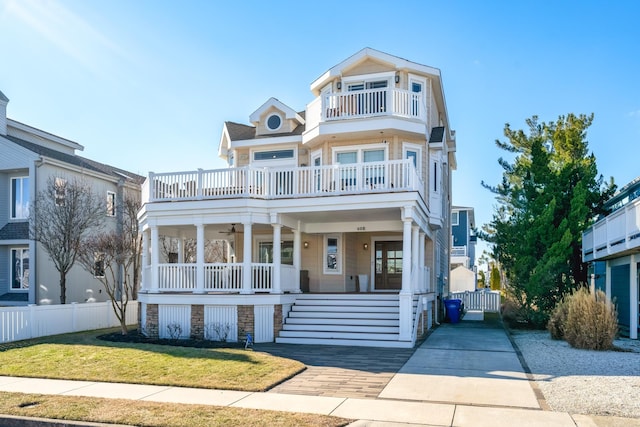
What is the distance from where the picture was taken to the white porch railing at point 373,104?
17.9 m

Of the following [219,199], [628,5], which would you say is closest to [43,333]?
[219,199]

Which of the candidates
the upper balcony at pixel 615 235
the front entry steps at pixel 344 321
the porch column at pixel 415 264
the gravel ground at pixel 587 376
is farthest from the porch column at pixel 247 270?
the upper balcony at pixel 615 235

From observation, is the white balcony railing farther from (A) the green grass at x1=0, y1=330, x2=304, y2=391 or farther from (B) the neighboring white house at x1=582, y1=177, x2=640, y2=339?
(B) the neighboring white house at x1=582, y1=177, x2=640, y2=339

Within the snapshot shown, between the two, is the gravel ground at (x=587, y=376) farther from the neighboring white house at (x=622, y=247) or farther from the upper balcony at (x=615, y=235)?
the upper balcony at (x=615, y=235)

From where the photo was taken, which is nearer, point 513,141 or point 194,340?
point 194,340

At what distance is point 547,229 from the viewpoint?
18.6m

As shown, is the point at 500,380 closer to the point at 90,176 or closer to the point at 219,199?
the point at 219,199

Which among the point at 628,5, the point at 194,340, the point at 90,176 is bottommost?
the point at 194,340

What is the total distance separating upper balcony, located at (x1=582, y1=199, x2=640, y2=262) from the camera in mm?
13727

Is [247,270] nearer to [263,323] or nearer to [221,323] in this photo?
[263,323]

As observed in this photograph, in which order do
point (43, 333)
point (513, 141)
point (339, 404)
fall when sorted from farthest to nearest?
point (513, 141), point (43, 333), point (339, 404)

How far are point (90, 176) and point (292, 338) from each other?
14091 mm

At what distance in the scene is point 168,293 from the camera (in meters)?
16.2

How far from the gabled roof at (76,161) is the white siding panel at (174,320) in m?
10.3
